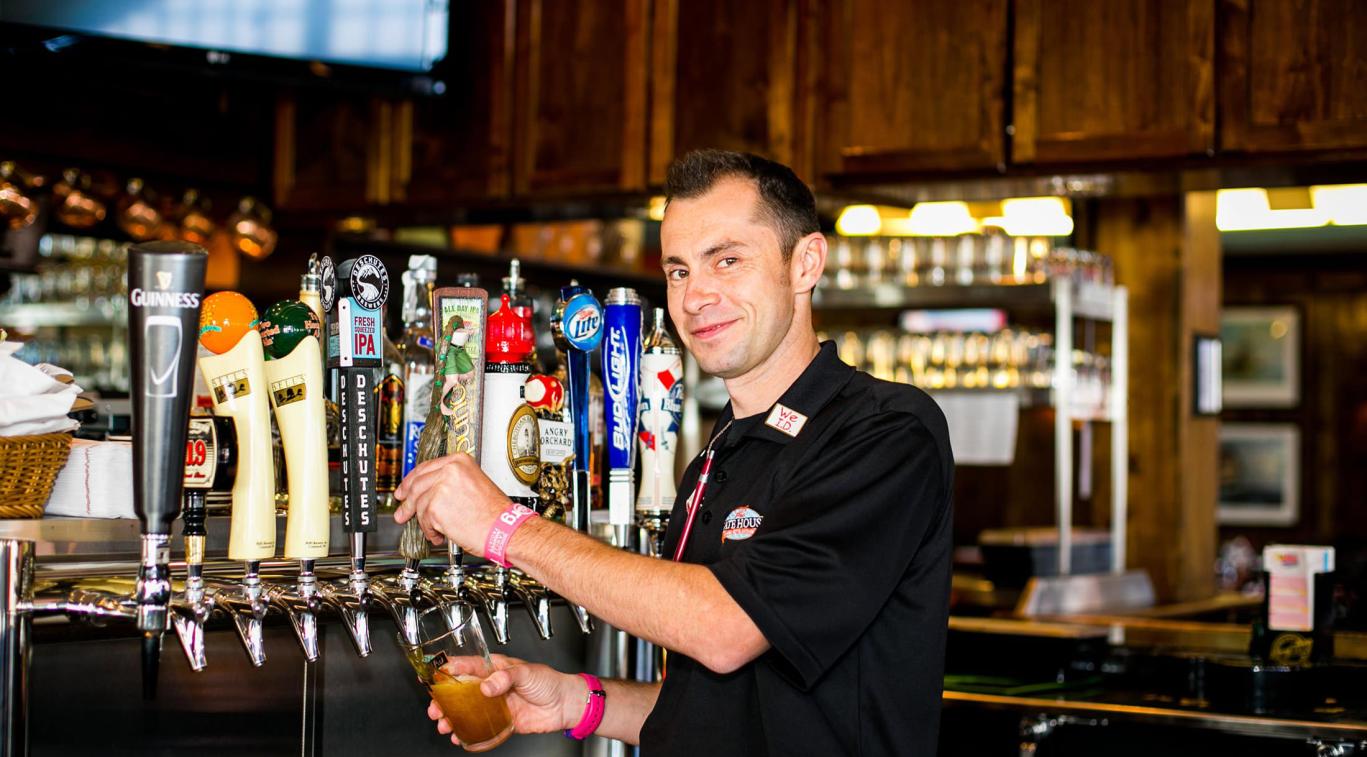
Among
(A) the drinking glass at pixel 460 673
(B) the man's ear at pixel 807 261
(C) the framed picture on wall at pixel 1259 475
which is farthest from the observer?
(C) the framed picture on wall at pixel 1259 475

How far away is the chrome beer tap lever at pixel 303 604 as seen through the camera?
63.5 inches

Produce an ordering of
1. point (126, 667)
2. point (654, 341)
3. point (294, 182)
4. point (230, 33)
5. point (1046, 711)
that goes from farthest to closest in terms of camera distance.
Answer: point (294, 182) → point (230, 33) → point (1046, 711) → point (654, 341) → point (126, 667)

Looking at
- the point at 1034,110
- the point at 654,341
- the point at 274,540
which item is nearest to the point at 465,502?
the point at 274,540

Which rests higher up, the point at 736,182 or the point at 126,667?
the point at 736,182

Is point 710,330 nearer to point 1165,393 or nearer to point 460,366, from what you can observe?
point 460,366

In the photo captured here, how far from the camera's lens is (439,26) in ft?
13.2

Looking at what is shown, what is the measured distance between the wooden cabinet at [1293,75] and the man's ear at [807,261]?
1.78 metres

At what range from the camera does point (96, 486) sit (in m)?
1.75

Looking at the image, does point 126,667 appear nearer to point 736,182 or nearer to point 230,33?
point 736,182

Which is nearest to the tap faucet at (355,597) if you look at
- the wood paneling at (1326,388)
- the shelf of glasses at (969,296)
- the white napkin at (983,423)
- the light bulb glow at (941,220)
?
the shelf of glasses at (969,296)

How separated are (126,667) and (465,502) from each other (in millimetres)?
455

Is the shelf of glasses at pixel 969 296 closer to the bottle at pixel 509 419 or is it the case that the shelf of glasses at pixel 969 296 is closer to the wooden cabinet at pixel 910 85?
the wooden cabinet at pixel 910 85

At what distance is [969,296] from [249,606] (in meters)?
4.06

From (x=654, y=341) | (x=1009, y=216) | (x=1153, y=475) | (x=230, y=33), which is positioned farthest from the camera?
(x=1009, y=216)
